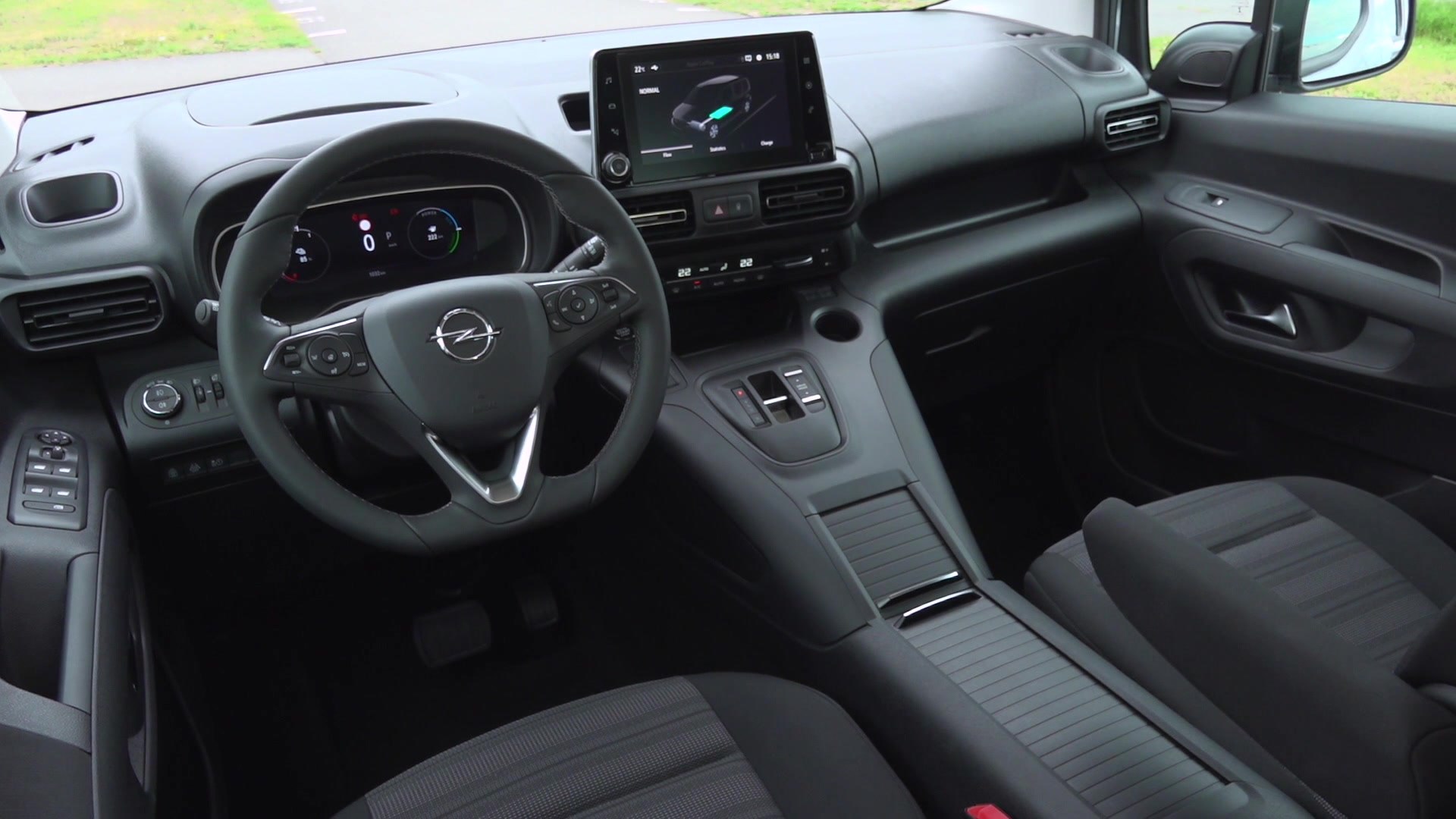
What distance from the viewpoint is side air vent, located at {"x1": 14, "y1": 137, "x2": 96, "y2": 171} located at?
189cm

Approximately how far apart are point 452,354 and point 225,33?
108 cm

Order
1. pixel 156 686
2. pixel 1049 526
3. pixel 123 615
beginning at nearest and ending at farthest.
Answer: pixel 123 615 < pixel 156 686 < pixel 1049 526

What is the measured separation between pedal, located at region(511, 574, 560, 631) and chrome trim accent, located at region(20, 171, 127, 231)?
1.05 metres

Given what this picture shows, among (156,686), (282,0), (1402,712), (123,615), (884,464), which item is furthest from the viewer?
(282,0)

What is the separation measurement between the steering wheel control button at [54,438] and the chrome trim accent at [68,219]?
0.32 metres

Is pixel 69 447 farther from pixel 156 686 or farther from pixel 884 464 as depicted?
pixel 884 464

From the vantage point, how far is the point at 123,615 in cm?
151

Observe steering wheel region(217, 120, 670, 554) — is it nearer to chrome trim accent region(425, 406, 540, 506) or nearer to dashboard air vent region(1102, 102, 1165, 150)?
chrome trim accent region(425, 406, 540, 506)

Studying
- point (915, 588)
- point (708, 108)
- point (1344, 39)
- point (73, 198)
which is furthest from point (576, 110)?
point (1344, 39)

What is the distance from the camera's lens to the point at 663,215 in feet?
6.47

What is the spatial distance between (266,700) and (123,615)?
81 centimetres

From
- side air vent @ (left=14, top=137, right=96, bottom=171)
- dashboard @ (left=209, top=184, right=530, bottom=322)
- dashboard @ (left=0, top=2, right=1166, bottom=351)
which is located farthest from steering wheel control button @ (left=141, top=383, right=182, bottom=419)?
side air vent @ (left=14, top=137, right=96, bottom=171)

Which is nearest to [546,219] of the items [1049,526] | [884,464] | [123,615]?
[884,464]

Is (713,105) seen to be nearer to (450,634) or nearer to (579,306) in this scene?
(579,306)
